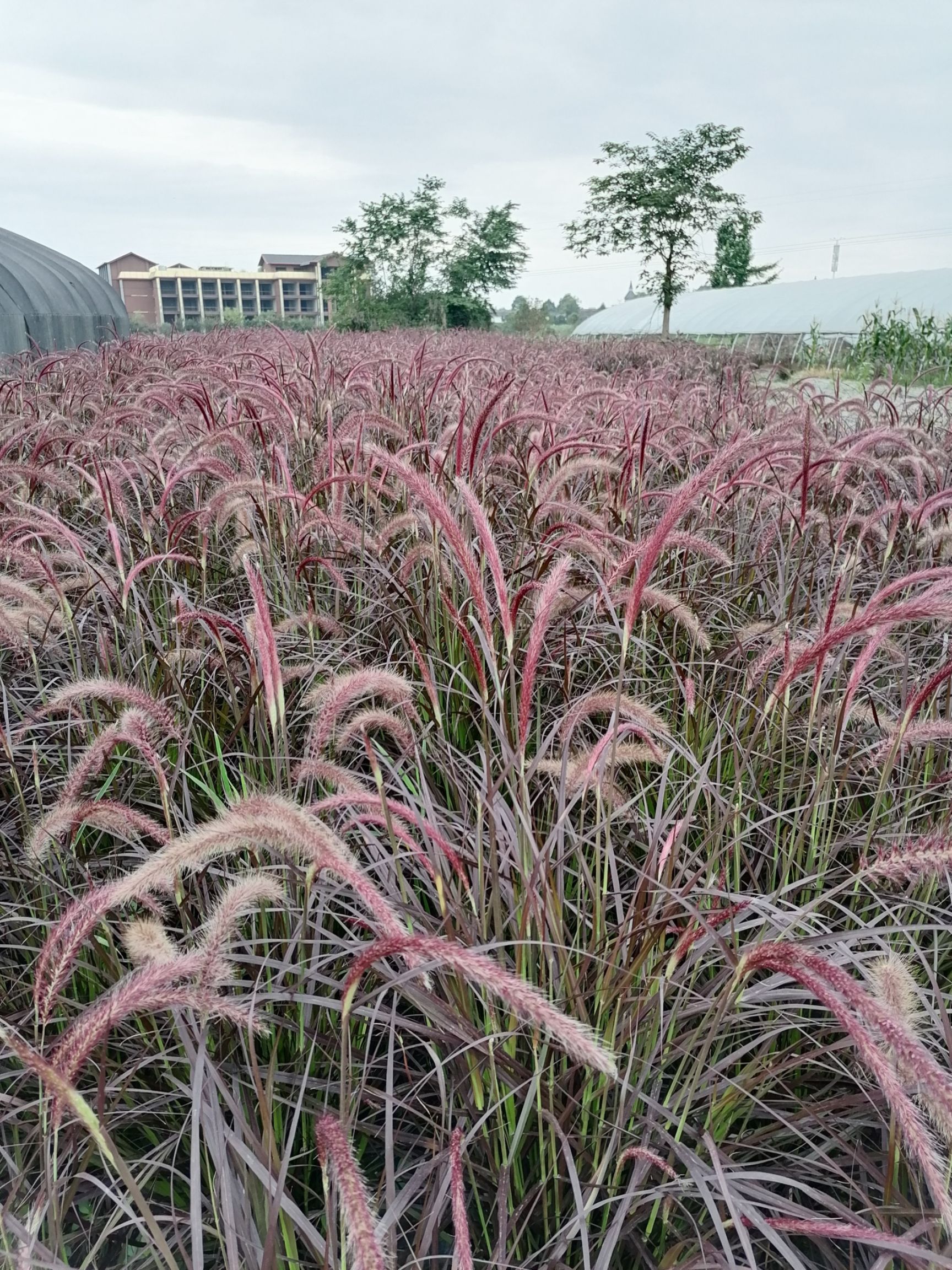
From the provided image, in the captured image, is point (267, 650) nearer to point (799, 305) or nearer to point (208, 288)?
point (799, 305)

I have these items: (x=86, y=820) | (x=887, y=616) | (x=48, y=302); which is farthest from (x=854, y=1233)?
(x=48, y=302)

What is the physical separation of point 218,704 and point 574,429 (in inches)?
72.5

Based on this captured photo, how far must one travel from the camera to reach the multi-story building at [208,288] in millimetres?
96625

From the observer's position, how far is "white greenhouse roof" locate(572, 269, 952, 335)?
25.8 metres

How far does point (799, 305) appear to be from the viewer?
1190 inches

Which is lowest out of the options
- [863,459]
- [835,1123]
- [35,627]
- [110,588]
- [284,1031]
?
[835,1123]

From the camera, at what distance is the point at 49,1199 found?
3.37 ft

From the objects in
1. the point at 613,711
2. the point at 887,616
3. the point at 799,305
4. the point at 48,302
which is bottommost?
the point at 613,711

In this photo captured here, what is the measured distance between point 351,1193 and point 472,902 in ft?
2.33

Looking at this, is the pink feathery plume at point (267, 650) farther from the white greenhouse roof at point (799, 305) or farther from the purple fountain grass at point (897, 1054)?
the white greenhouse roof at point (799, 305)

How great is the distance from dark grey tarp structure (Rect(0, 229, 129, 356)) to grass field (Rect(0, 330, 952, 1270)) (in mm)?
11710

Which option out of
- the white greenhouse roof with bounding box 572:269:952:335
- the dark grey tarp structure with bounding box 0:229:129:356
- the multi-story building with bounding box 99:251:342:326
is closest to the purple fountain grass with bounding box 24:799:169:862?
the dark grey tarp structure with bounding box 0:229:129:356

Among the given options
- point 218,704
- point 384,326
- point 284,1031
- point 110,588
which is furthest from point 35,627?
point 384,326

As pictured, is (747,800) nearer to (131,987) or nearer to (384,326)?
(131,987)
